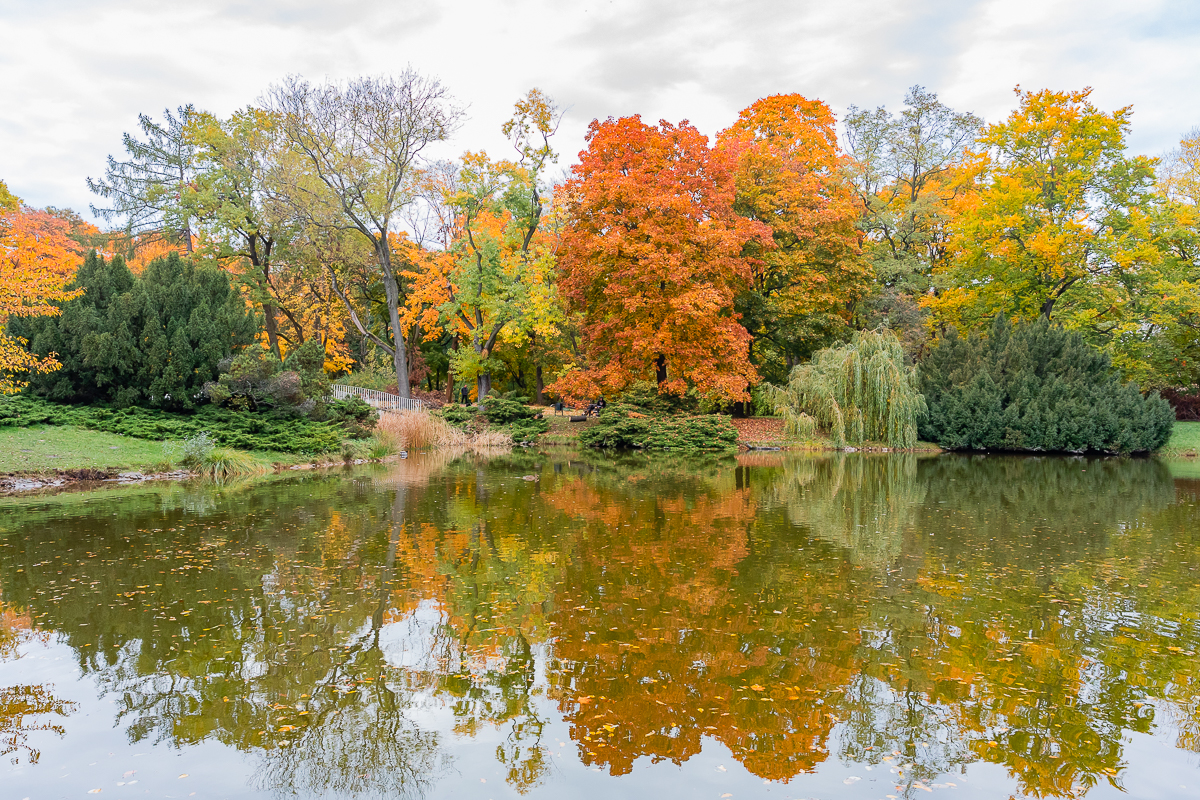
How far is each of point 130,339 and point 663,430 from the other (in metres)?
16.2

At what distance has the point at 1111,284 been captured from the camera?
26750 mm

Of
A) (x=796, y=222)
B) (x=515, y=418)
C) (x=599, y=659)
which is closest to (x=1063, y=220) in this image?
(x=796, y=222)

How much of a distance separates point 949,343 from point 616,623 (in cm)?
2404

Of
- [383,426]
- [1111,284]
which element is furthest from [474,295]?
[1111,284]

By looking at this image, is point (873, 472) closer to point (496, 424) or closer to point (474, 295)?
point (496, 424)

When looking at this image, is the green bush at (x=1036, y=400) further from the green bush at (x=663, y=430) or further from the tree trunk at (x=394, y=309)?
the tree trunk at (x=394, y=309)

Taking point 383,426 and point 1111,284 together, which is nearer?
point 383,426

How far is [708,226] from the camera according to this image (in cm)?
2567

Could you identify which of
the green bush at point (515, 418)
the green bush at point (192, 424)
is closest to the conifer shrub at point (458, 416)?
the green bush at point (515, 418)

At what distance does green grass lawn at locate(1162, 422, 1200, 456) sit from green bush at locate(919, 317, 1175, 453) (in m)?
0.63

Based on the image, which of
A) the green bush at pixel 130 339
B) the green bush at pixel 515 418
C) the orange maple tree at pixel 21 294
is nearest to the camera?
the orange maple tree at pixel 21 294

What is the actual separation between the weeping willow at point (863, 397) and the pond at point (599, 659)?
45.1ft

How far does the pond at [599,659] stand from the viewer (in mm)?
3814

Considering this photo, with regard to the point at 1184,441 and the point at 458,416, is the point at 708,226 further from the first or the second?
the point at 1184,441
